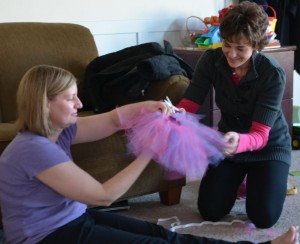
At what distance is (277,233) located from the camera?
6.19 feet

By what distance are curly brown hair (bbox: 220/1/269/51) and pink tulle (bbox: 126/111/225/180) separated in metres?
0.43

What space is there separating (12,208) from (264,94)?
1087mm

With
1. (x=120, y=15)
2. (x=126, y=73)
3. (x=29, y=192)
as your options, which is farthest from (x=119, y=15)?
(x=29, y=192)

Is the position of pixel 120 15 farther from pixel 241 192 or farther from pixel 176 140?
pixel 176 140

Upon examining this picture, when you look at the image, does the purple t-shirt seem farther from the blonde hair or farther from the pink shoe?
the pink shoe

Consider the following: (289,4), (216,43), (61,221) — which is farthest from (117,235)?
(289,4)

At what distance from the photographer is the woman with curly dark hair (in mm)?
1776

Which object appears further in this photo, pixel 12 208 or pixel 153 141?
pixel 153 141

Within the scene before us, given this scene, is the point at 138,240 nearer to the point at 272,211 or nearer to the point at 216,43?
the point at 272,211

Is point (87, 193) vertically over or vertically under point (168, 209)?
over

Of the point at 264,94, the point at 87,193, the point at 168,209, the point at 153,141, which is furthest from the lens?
the point at 168,209

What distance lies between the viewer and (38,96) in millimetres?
1246

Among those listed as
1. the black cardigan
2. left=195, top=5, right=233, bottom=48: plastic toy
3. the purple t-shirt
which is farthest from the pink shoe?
the purple t-shirt

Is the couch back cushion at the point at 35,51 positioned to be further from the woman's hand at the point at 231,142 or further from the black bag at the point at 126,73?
the woman's hand at the point at 231,142
